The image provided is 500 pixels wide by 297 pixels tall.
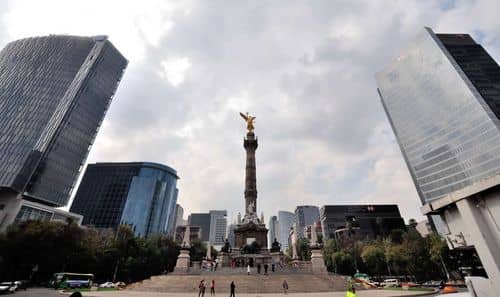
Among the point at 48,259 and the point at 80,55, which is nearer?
the point at 48,259

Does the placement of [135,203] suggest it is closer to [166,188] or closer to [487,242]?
[166,188]

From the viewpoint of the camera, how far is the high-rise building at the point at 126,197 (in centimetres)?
10119

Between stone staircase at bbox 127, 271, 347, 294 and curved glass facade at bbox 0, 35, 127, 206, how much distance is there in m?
49.0

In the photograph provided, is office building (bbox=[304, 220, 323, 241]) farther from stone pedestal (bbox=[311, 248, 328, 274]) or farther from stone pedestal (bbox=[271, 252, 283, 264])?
stone pedestal (bbox=[271, 252, 283, 264])

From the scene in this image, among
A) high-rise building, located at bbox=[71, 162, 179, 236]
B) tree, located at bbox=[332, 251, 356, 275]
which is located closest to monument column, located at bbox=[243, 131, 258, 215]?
tree, located at bbox=[332, 251, 356, 275]

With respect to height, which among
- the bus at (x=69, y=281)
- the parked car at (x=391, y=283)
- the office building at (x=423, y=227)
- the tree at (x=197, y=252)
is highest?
the office building at (x=423, y=227)

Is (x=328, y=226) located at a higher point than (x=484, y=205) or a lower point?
higher

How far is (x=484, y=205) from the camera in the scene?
9250mm

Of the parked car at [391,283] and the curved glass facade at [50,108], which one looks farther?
the curved glass facade at [50,108]

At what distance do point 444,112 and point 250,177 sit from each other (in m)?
65.4

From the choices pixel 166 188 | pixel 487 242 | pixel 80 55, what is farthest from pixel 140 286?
pixel 166 188

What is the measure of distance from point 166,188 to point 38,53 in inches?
2800

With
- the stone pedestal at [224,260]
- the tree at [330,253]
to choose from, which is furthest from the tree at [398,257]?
the stone pedestal at [224,260]

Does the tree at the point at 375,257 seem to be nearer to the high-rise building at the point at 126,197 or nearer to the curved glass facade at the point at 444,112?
the curved glass facade at the point at 444,112
